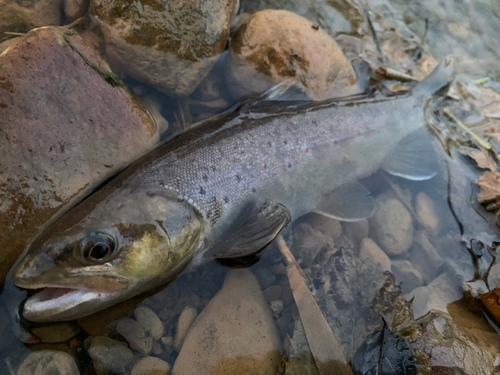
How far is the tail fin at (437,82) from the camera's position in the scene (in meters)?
4.58

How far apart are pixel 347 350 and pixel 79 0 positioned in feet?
15.1

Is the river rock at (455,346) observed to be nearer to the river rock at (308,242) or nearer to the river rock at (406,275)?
the river rock at (406,275)

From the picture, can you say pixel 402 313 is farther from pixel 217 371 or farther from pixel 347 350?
pixel 217 371

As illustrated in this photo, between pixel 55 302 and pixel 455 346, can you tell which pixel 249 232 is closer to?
pixel 55 302

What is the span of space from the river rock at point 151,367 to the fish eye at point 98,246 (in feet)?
3.49

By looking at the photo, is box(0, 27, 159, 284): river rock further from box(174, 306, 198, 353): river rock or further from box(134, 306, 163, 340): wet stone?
box(174, 306, 198, 353): river rock

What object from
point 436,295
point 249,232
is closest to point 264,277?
point 249,232

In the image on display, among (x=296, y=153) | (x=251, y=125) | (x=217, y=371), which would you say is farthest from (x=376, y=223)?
(x=217, y=371)

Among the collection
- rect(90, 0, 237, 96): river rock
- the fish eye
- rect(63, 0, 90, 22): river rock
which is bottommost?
A: the fish eye

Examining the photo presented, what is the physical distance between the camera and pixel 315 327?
10.4 feet

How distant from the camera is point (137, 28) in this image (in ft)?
11.4

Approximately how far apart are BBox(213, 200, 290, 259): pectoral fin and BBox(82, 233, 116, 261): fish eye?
102 centimetres

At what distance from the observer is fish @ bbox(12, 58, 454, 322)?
2.49 m

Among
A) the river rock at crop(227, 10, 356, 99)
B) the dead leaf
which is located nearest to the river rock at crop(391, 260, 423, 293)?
the dead leaf
